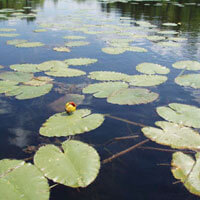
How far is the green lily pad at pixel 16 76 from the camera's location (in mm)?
4410

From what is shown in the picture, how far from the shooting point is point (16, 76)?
14.9 ft

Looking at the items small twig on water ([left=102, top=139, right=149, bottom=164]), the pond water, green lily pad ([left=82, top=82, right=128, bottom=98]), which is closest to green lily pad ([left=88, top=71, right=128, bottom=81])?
the pond water

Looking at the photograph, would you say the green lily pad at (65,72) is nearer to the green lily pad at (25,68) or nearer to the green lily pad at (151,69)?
the green lily pad at (25,68)

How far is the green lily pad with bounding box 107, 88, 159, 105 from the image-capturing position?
3.52 m

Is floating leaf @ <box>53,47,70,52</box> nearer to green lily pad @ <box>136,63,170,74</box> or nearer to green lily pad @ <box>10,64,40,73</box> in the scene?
green lily pad @ <box>10,64,40,73</box>

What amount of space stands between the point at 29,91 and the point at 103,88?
4.31 feet

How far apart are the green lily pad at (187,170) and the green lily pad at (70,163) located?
81 cm

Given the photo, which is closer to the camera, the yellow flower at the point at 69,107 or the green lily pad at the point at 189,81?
the yellow flower at the point at 69,107

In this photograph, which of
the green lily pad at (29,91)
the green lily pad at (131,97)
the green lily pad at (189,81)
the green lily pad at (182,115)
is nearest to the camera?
the green lily pad at (182,115)

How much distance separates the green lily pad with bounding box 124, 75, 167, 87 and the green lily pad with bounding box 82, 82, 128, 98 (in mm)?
267

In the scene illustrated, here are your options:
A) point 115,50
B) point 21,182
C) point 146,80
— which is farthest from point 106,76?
point 21,182

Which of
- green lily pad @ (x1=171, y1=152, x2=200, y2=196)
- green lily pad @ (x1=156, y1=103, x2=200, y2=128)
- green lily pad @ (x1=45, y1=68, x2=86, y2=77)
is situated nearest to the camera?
green lily pad @ (x1=171, y1=152, x2=200, y2=196)

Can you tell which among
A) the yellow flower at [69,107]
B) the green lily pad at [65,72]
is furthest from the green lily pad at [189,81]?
the yellow flower at [69,107]

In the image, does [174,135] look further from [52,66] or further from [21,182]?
[52,66]
